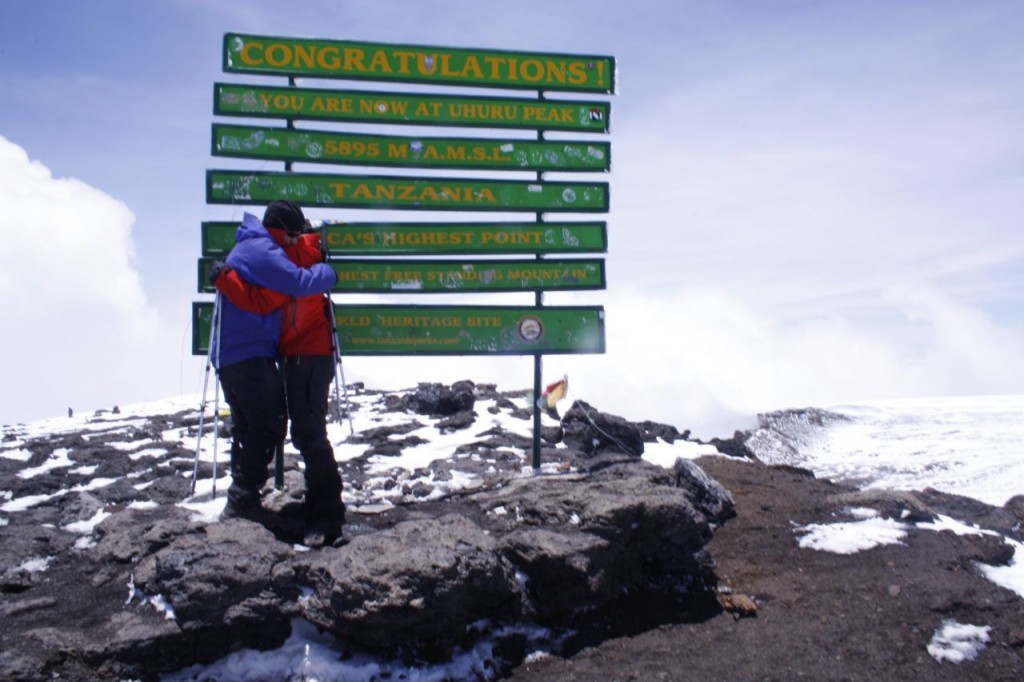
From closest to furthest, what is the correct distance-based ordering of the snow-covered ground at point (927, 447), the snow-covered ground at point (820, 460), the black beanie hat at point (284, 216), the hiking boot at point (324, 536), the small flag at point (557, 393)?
the snow-covered ground at point (820, 460) → the hiking boot at point (324, 536) → the black beanie hat at point (284, 216) → the small flag at point (557, 393) → the snow-covered ground at point (927, 447)

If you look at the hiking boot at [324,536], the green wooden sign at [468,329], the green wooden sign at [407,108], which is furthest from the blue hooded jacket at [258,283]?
the green wooden sign at [407,108]

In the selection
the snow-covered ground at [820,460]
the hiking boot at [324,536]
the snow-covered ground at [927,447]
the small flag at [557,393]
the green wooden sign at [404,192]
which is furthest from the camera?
the snow-covered ground at [927,447]

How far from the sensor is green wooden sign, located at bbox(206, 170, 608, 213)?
8.59 m

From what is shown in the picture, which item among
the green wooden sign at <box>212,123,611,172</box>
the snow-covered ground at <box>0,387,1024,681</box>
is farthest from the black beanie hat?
the green wooden sign at <box>212,123,611,172</box>

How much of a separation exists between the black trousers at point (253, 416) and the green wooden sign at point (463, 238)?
2.55 m

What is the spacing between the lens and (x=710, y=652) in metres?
5.36

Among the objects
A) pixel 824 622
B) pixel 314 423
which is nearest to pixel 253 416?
pixel 314 423

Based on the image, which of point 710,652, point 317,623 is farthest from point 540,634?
point 317,623

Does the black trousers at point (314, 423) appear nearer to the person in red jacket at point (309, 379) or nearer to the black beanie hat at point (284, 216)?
the person in red jacket at point (309, 379)

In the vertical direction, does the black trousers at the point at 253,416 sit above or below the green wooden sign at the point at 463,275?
below

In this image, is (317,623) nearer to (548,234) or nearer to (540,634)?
(540,634)

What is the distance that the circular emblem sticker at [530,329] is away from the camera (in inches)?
366

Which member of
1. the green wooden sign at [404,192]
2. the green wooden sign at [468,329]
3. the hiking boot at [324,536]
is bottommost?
the hiking boot at [324,536]

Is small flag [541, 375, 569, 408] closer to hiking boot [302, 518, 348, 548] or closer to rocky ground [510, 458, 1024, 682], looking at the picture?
rocky ground [510, 458, 1024, 682]
